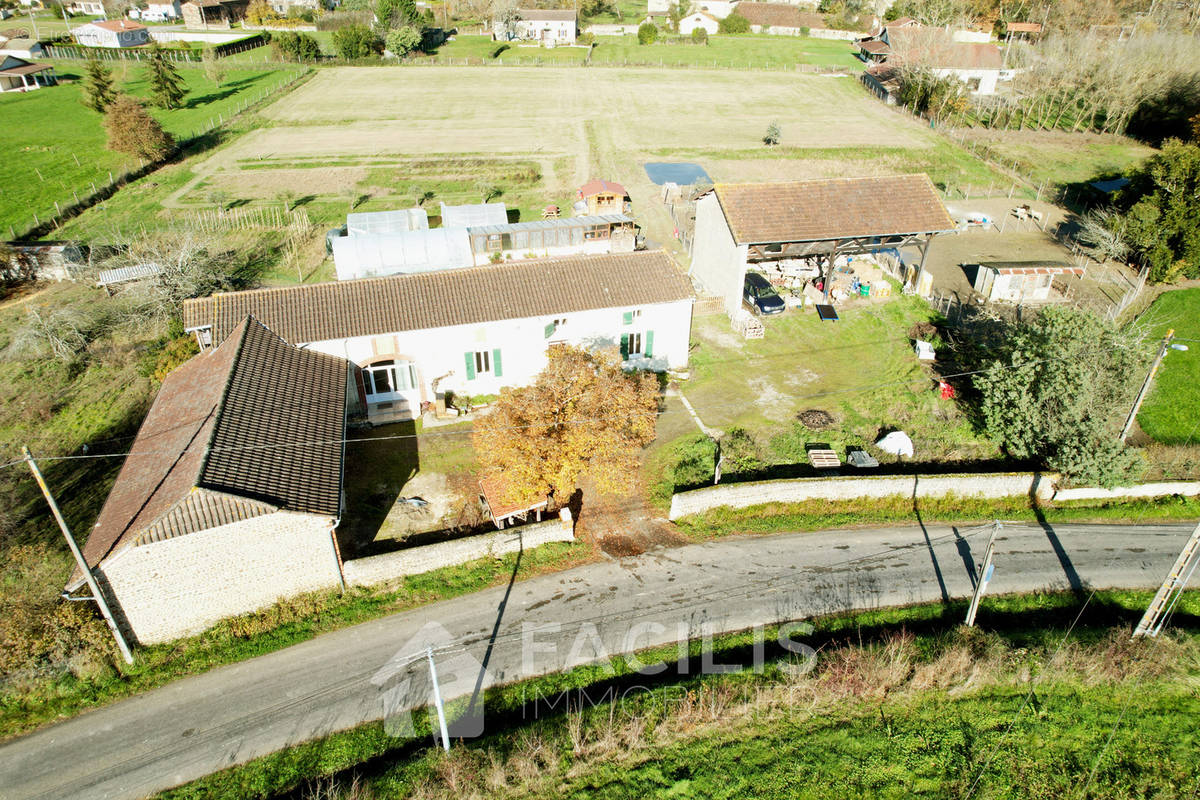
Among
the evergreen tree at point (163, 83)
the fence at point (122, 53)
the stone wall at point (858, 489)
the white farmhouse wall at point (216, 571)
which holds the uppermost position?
the fence at point (122, 53)

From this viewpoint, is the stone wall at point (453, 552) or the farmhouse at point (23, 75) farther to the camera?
the farmhouse at point (23, 75)

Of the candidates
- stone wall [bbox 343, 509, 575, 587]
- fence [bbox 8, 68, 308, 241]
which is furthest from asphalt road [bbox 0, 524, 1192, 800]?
fence [bbox 8, 68, 308, 241]

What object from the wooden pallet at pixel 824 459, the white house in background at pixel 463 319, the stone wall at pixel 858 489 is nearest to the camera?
the stone wall at pixel 858 489

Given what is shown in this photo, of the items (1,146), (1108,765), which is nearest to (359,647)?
(1108,765)

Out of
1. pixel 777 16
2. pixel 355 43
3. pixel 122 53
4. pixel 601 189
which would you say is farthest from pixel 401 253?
pixel 777 16

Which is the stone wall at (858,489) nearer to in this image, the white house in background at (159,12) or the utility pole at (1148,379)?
the utility pole at (1148,379)

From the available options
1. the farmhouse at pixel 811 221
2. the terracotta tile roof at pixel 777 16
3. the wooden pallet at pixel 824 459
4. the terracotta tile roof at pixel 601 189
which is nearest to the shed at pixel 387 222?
the terracotta tile roof at pixel 601 189
